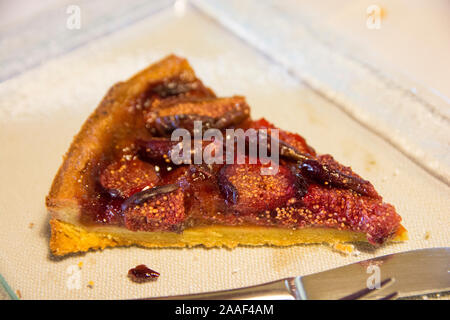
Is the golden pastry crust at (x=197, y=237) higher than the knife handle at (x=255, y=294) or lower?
higher

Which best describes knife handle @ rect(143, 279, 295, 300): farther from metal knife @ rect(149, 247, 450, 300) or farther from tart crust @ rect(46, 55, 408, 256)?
tart crust @ rect(46, 55, 408, 256)

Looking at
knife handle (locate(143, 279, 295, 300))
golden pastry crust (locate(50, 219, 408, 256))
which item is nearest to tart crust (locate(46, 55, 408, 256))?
golden pastry crust (locate(50, 219, 408, 256))

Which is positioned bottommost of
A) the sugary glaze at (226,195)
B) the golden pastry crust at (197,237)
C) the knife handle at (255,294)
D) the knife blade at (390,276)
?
the knife handle at (255,294)

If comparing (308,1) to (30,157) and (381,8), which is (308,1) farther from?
(30,157)

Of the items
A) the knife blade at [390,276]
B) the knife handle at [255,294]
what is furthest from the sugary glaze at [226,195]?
the knife handle at [255,294]

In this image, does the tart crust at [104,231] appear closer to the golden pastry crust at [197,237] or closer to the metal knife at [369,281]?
the golden pastry crust at [197,237]
